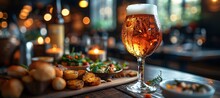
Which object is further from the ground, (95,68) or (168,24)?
(168,24)

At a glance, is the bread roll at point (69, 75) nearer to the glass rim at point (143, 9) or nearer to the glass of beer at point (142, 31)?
the glass of beer at point (142, 31)

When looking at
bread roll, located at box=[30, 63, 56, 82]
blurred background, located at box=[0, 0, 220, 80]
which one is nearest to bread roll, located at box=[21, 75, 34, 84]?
bread roll, located at box=[30, 63, 56, 82]

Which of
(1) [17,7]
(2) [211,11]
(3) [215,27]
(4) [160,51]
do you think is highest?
(1) [17,7]

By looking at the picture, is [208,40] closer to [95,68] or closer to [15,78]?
[95,68]

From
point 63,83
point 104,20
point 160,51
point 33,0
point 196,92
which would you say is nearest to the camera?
point 196,92

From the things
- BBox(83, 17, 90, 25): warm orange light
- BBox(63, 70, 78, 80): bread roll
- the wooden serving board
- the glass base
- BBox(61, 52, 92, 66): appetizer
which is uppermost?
BBox(83, 17, 90, 25): warm orange light

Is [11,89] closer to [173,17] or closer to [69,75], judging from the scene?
[69,75]

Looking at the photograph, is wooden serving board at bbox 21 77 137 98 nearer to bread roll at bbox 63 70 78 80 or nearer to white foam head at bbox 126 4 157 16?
bread roll at bbox 63 70 78 80

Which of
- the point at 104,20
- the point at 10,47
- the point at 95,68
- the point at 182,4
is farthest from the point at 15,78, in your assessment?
the point at 104,20
